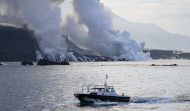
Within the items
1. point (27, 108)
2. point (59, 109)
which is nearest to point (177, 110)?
point (59, 109)

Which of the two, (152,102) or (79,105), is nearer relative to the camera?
(79,105)

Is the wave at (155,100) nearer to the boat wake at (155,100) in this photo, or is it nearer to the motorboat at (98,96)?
the boat wake at (155,100)

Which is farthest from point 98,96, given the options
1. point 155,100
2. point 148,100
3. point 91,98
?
point 155,100

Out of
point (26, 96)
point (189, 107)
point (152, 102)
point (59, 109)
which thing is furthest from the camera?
point (26, 96)

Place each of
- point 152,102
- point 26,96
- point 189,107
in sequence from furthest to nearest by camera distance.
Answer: point 26,96 → point 152,102 → point 189,107

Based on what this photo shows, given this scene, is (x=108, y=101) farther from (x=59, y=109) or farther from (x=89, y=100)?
(x=59, y=109)

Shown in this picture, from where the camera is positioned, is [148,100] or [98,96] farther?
[148,100]

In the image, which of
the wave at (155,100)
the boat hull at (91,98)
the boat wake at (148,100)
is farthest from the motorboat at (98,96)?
the wave at (155,100)

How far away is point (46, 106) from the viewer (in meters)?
60.1

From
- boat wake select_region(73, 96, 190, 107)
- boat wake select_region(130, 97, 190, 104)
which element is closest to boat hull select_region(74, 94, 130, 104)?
boat wake select_region(73, 96, 190, 107)

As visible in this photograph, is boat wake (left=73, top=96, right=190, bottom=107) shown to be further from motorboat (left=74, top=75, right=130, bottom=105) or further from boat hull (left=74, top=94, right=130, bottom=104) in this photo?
motorboat (left=74, top=75, right=130, bottom=105)

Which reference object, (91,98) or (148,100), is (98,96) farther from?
(148,100)

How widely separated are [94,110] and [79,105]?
5688 mm

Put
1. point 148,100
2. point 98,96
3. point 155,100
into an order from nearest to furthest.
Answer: point 98,96
point 148,100
point 155,100
